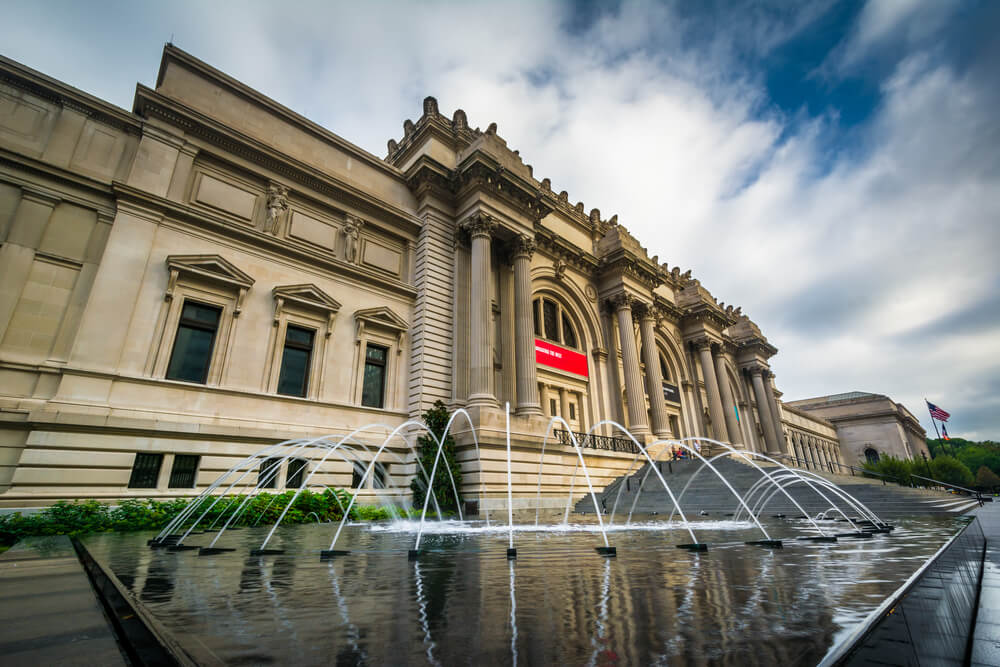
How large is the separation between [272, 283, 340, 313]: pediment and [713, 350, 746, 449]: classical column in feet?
96.7

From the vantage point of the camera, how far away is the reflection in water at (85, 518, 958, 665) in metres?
1.38

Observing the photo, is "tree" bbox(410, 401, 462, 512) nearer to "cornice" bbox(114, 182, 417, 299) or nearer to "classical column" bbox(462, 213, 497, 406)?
"classical column" bbox(462, 213, 497, 406)

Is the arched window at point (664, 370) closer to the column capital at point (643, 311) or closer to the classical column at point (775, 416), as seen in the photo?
the column capital at point (643, 311)

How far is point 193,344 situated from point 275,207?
5.71m

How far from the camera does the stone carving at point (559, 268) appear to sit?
83.4 ft

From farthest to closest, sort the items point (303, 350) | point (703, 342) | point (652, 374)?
point (703, 342) → point (652, 374) → point (303, 350)

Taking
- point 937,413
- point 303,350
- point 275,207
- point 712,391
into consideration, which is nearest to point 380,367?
point 303,350

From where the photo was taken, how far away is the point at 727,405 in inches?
1329

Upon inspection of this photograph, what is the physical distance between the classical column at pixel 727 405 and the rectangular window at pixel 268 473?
30.5 m

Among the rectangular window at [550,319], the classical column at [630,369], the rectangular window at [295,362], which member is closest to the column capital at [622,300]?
the classical column at [630,369]

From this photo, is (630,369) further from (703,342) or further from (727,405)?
(727,405)

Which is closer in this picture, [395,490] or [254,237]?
[254,237]

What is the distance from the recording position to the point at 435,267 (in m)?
19.3

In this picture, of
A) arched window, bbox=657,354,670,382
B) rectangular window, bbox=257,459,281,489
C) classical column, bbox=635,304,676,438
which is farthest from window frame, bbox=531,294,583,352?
rectangular window, bbox=257,459,281,489
